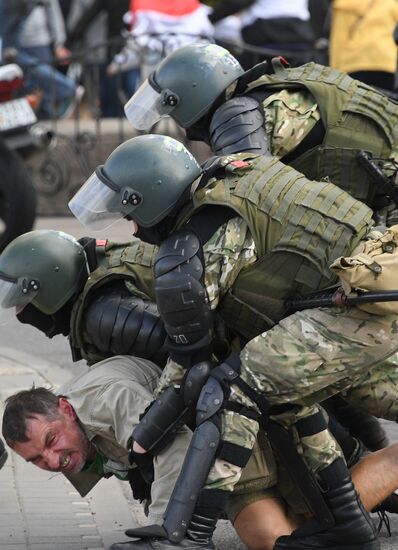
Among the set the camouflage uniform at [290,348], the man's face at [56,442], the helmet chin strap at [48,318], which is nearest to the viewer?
the camouflage uniform at [290,348]

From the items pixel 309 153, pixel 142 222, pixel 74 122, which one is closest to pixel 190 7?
pixel 74 122

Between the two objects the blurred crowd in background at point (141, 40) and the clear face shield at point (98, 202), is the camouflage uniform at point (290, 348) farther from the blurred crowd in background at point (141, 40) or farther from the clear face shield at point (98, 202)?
the blurred crowd in background at point (141, 40)

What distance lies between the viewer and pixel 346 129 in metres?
5.08

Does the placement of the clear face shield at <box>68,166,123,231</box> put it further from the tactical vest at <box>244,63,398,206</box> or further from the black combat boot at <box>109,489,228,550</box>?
the tactical vest at <box>244,63,398,206</box>

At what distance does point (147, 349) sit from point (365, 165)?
1.04 meters

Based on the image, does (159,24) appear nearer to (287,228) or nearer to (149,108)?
(149,108)

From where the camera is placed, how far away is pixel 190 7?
11.0 meters

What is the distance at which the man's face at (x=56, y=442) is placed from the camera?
174 inches

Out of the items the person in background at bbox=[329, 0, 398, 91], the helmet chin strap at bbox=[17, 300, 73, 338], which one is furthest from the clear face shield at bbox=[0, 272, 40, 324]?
the person in background at bbox=[329, 0, 398, 91]

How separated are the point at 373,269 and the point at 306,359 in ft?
1.10

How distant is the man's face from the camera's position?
4.42m

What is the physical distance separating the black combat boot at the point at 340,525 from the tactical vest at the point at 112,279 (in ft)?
2.93

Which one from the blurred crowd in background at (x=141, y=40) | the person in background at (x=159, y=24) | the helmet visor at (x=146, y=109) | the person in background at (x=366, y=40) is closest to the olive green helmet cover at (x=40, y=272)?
the helmet visor at (x=146, y=109)

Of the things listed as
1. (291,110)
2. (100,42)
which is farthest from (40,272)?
(100,42)
